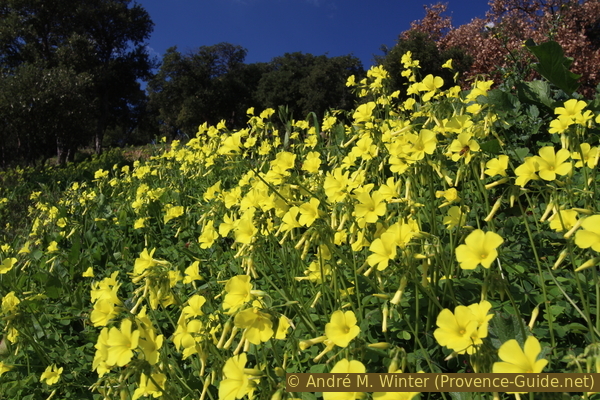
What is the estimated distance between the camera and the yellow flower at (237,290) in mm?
1235

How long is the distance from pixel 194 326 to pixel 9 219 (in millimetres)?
7250

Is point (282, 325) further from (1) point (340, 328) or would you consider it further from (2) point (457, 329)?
(2) point (457, 329)

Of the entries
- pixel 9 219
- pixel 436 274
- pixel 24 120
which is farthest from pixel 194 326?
pixel 24 120

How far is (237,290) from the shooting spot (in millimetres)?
1253

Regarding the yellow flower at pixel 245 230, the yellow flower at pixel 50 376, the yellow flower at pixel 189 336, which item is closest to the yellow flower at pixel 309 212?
the yellow flower at pixel 245 230

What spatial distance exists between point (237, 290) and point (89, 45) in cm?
2187

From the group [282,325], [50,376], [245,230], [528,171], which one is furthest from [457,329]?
[50,376]

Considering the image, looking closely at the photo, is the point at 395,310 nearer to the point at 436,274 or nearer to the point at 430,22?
the point at 436,274

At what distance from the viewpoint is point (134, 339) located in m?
1.11

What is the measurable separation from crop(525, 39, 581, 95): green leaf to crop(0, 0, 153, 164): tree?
15786 millimetres

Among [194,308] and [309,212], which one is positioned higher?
[309,212]

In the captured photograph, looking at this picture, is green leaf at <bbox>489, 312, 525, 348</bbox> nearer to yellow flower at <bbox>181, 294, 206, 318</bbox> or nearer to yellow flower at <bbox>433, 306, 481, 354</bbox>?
yellow flower at <bbox>433, 306, 481, 354</bbox>

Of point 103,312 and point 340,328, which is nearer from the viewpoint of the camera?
point 340,328

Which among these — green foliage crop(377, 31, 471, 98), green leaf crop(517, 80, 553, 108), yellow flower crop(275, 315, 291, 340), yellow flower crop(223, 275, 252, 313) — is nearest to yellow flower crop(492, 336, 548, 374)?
yellow flower crop(275, 315, 291, 340)
